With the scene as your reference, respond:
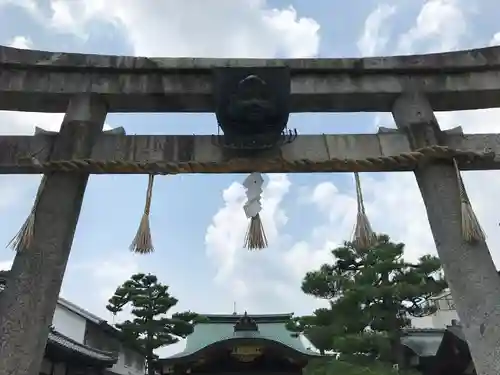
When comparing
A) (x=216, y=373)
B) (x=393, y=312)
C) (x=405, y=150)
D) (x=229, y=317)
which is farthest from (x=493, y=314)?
(x=229, y=317)

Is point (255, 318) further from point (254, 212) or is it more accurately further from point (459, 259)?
point (459, 259)

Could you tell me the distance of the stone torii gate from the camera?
→ 3561mm

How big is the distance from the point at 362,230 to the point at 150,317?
54.0 feet

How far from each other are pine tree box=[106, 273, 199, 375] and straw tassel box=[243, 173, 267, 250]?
15.7 meters

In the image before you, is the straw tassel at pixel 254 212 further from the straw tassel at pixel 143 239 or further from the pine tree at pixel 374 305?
the pine tree at pixel 374 305

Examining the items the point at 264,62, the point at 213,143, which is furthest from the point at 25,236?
the point at 264,62

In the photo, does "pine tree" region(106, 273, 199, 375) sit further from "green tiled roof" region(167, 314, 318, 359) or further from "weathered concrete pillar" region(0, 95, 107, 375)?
"weathered concrete pillar" region(0, 95, 107, 375)

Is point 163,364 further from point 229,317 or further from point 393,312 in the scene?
point 229,317

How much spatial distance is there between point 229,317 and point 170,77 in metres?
18.5

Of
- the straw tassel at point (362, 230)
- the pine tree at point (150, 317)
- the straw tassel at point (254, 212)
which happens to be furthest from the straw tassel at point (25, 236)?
the pine tree at point (150, 317)

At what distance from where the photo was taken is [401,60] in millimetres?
4367

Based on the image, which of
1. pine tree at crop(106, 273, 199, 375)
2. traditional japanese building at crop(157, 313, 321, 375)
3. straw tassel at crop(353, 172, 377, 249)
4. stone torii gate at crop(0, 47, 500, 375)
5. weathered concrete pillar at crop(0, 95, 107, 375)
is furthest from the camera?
pine tree at crop(106, 273, 199, 375)

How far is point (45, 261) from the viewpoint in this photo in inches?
143

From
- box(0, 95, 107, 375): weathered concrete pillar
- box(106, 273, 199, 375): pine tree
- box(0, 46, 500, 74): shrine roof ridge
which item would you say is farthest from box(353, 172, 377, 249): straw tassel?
box(106, 273, 199, 375): pine tree
